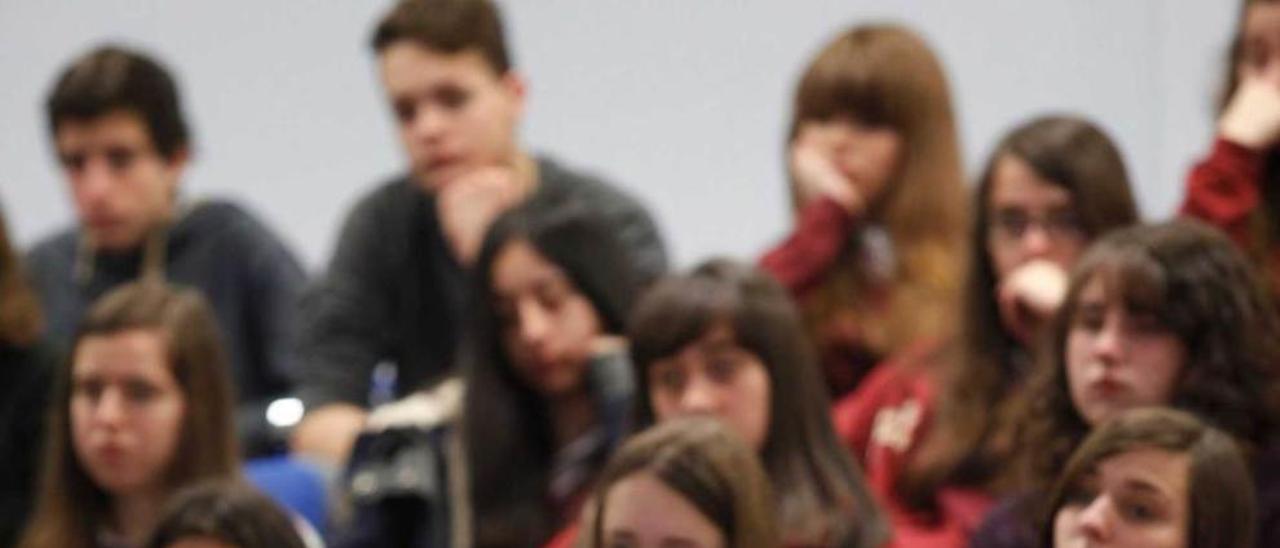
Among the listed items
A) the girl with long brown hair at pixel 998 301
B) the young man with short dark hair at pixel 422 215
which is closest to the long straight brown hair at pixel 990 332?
the girl with long brown hair at pixel 998 301

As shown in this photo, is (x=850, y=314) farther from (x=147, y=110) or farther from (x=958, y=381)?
Answer: (x=147, y=110)

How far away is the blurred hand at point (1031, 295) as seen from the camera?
3398 mm

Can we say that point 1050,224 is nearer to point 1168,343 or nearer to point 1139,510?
point 1168,343

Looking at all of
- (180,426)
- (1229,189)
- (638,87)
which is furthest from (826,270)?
(638,87)

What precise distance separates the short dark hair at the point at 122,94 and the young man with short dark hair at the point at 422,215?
306 millimetres

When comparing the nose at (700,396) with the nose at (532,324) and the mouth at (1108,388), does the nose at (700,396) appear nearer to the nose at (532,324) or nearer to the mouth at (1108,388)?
the nose at (532,324)

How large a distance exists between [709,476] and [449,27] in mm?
1220

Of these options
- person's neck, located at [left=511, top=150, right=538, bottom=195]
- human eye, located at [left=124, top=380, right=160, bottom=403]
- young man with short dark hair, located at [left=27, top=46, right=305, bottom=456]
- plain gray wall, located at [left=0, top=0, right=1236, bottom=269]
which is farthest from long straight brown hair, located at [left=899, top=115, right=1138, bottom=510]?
plain gray wall, located at [left=0, top=0, right=1236, bottom=269]

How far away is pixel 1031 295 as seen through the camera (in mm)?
3412

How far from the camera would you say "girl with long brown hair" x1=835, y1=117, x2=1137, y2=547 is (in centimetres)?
342

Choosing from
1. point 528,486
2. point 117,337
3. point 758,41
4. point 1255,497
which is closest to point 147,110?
point 117,337

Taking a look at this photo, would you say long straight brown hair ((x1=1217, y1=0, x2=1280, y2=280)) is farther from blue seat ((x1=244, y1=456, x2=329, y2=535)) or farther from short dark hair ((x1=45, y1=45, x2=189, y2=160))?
short dark hair ((x1=45, y1=45, x2=189, y2=160))

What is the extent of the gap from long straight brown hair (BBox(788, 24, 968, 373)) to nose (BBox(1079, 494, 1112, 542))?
0.83 metres

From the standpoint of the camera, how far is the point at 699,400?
3393 millimetres
